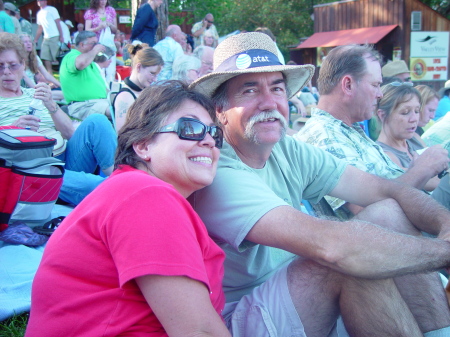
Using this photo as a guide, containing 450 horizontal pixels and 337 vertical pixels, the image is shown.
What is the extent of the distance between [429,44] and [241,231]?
1774 cm

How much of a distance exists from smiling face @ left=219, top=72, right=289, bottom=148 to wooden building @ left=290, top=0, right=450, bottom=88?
1568 cm

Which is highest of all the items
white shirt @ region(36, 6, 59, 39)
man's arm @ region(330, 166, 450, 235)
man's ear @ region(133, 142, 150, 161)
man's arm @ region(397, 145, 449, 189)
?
white shirt @ region(36, 6, 59, 39)

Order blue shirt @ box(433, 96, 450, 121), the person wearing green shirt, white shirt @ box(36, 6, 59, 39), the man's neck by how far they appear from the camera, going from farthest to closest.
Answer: white shirt @ box(36, 6, 59, 39) < blue shirt @ box(433, 96, 450, 121) < the person wearing green shirt < the man's neck

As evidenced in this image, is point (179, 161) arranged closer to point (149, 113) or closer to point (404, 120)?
point (149, 113)

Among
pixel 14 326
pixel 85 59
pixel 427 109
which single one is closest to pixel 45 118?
pixel 14 326

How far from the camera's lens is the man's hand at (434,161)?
10.6ft

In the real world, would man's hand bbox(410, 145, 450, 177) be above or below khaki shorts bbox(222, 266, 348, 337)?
above

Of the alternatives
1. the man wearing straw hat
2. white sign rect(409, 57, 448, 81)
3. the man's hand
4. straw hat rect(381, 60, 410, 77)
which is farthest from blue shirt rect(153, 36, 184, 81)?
white sign rect(409, 57, 448, 81)

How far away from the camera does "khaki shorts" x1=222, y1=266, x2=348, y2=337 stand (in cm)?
194

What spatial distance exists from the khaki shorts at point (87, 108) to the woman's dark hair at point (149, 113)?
15.0 ft

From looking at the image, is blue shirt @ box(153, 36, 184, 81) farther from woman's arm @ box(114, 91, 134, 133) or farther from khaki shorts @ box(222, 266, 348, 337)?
khaki shorts @ box(222, 266, 348, 337)

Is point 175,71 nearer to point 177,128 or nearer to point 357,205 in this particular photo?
point 357,205

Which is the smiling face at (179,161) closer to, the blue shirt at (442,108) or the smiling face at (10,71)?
the smiling face at (10,71)

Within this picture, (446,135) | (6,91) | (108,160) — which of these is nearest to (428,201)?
(446,135)
